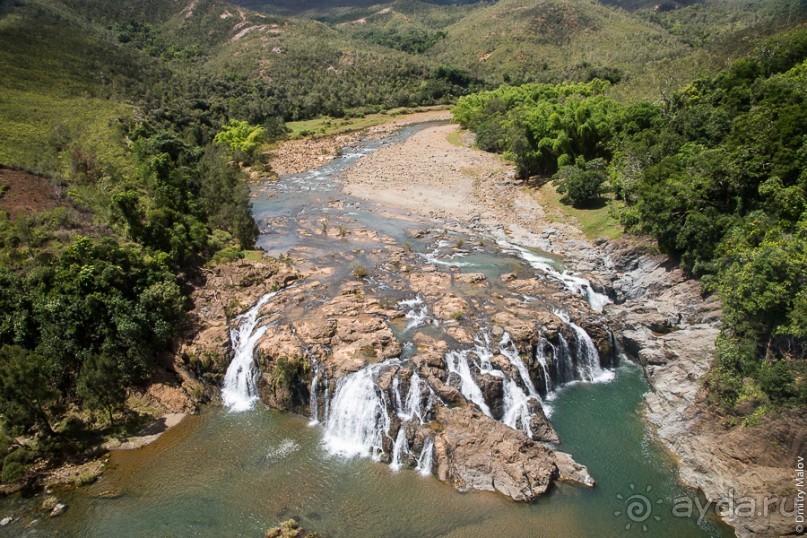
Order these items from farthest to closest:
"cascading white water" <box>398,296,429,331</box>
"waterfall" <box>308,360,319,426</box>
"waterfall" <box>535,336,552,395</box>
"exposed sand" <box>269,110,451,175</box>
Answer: "exposed sand" <box>269,110,451,175</box> < "cascading white water" <box>398,296,429,331</box> < "waterfall" <box>535,336,552,395</box> < "waterfall" <box>308,360,319,426</box>

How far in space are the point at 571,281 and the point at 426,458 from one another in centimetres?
2098

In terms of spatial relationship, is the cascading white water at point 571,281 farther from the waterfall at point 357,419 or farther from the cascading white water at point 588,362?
the waterfall at point 357,419

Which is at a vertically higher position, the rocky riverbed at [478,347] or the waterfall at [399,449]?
the rocky riverbed at [478,347]

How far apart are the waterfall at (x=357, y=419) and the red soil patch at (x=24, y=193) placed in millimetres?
27739

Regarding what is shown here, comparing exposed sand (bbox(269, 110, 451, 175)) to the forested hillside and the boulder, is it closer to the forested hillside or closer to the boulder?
the forested hillside

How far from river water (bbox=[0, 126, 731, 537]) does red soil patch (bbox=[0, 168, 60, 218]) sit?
23.2m

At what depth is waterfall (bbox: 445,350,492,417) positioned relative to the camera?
2823 centimetres

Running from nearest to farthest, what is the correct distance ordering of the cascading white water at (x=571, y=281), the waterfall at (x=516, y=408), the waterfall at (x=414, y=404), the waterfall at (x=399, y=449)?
1. the waterfall at (x=399, y=449)
2. the waterfall at (x=414, y=404)
3. the waterfall at (x=516, y=408)
4. the cascading white water at (x=571, y=281)

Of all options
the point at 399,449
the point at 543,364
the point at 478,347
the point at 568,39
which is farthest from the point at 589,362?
the point at 568,39

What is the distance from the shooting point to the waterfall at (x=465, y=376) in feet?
92.6

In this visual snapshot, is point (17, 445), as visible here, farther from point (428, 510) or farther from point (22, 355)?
point (428, 510)

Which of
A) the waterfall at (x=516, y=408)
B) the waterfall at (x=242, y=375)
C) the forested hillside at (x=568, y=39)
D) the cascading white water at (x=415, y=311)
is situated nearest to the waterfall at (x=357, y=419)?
the waterfall at (x=242, y=375)

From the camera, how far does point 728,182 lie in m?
34.9

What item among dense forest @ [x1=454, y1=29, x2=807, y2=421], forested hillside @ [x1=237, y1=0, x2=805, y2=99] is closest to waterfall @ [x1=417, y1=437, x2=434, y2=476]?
dense forest @ [x1=454, y1=29, x2=807, y2=421]
